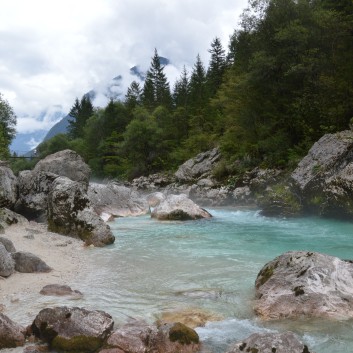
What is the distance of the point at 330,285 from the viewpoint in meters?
6.56

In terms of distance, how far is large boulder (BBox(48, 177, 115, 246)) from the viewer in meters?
12.7

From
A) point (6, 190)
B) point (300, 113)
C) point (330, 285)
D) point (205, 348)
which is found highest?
point (300, 113)

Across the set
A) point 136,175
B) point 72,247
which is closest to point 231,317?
point 72,247

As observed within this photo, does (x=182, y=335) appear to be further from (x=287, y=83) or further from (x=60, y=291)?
(x=287, y=83)

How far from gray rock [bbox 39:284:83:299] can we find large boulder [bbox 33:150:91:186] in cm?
1768

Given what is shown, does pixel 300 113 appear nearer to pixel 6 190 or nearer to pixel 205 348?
pixel 6 190

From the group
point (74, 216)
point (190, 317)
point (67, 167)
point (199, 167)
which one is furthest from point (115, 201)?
point (199, 167)

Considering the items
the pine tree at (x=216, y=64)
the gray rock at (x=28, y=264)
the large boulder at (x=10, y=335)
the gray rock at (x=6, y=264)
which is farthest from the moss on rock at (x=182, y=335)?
the pine tree at (x=216, y=64)

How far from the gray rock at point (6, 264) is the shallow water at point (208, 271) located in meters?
1.49

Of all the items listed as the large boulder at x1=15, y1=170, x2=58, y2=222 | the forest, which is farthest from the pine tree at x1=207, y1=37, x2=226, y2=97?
the large boulder at x1=15, y1=170, x2=58, y2=222

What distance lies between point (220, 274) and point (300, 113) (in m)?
19.8

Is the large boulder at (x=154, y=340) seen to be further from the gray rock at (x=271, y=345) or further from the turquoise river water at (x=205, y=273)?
the gray rock at (x=271, y=345)

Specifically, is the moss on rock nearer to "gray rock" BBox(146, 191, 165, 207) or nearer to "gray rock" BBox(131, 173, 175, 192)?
"gray rock" BBox(146, 191, 165, 207)

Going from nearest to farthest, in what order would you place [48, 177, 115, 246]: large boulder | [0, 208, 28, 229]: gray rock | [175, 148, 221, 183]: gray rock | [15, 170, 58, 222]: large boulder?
[48, 177, 115, 246]: large boulder < [0, 208, 28, 229]: gray rock < [15, 170, 58, 222]: large boulder < [175, 148, 221, 183]: gray rock
